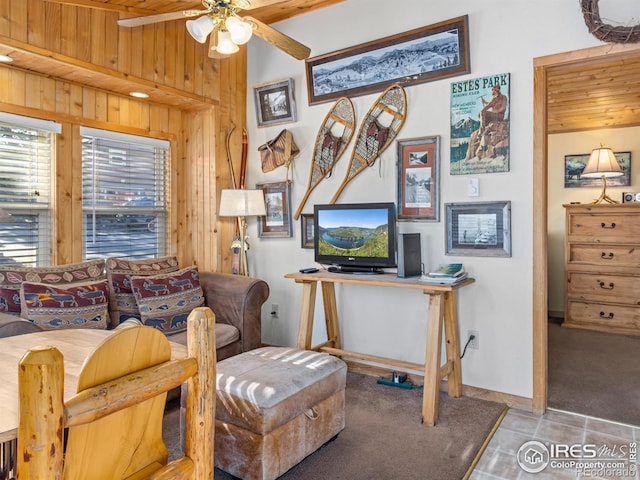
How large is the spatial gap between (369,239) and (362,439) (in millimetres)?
1317

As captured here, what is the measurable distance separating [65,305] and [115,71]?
161 cm

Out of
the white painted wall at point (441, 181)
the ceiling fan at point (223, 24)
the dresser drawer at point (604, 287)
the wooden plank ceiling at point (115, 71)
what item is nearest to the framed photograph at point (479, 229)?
the white painted wall at point (441, 181)

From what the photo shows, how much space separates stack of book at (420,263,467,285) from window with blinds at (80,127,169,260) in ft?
7.68

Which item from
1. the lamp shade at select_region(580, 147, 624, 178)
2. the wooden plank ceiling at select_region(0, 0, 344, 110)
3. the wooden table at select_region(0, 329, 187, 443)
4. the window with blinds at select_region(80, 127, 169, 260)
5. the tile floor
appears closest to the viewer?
the wooden table at select_region(0, 329, 187, 443)

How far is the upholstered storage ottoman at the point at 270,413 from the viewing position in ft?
6.29

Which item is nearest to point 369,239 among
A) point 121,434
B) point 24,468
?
point 121,434

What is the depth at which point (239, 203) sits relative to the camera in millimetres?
3680

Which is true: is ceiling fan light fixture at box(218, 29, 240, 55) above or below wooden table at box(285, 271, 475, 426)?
above

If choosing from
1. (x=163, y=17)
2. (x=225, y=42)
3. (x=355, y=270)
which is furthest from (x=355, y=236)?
(x=163, y=17)

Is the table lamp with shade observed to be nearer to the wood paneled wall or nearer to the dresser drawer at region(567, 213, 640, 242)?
the dresser drawer at region(567, 213, 640, 242)

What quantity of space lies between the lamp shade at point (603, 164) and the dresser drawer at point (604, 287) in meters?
1.11

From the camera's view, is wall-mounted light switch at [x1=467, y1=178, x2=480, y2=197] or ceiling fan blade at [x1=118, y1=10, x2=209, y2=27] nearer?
ceiling fan blade at [x1=118, y1=10, x2=209, y2=27]

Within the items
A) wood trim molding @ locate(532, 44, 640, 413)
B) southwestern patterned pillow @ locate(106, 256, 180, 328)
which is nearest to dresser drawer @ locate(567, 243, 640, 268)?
wood trim molding @ locate(532, 44, 640, 413)

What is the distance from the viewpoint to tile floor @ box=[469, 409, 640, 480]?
6.94 feet
